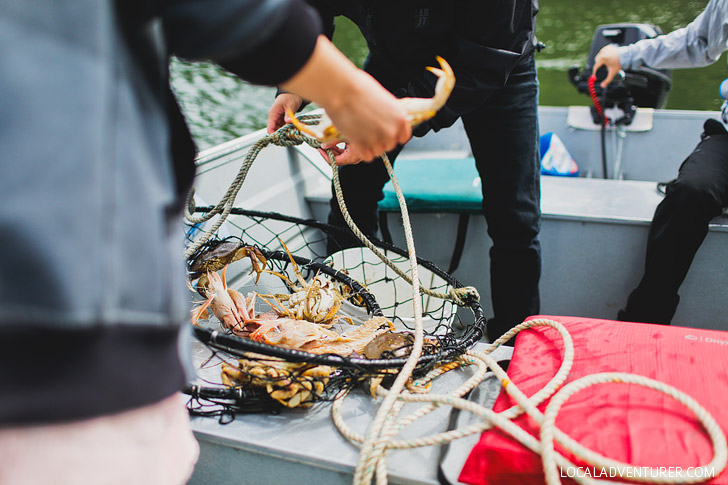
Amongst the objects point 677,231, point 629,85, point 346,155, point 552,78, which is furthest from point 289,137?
point 552,78

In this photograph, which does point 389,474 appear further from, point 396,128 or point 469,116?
point 469,116

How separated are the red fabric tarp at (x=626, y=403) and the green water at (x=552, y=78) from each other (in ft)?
15.6

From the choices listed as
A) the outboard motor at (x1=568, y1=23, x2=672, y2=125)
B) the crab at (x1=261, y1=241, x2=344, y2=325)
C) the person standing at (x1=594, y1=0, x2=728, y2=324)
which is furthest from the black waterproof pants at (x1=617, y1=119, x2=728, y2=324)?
the crab at (x1=261, y1=241, x2=344, y2=325)

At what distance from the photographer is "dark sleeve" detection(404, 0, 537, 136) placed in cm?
131

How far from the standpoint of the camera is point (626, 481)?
2.50 feet

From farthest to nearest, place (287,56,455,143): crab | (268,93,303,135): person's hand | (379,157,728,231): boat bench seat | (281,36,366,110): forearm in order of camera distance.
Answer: (379,157,728,231): boat bench seat < (268,93,303,135): person's hand < (287,56,455,143): crab < (281,36,366,110): forearm

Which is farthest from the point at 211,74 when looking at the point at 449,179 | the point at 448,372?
the point at 448,372

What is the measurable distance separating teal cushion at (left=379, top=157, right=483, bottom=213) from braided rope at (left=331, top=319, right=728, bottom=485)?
116cm

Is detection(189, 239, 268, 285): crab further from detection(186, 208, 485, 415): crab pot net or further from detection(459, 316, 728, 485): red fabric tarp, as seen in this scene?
detection(459, 316, 728, 485): red fabric tarp

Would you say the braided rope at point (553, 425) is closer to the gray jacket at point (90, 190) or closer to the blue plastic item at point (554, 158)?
the gray jacket at point (90, 190)

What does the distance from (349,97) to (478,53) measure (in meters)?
0.86

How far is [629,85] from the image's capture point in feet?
9.96

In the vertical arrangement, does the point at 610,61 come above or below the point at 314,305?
above

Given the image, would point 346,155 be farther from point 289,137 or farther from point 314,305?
point 314,305
